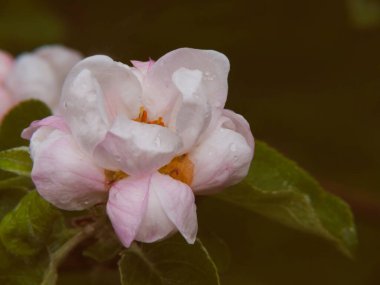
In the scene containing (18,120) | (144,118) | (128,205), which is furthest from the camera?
(18,120)

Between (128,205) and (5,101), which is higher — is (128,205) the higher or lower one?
the higher one

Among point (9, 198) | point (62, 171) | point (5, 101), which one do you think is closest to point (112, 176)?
point (62, 171)

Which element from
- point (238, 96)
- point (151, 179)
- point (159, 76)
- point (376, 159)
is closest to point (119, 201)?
point (151, 179)

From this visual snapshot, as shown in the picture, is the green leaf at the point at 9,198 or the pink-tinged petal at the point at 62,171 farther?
the green leaf at the point at 9,198

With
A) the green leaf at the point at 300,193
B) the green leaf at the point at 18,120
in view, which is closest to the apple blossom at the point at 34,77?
the green leaf at the point at 18,120

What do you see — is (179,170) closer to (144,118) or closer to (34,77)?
(144,118)

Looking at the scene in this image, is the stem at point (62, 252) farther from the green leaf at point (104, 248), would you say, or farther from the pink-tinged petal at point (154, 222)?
the pink-tinged petal at point (154, 222)

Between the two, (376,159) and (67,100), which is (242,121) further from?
(376,159)
